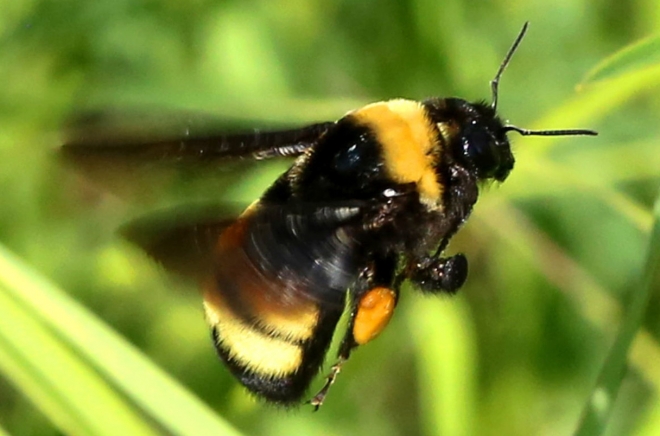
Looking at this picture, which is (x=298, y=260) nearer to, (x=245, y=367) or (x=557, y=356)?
(x=245, y=367)

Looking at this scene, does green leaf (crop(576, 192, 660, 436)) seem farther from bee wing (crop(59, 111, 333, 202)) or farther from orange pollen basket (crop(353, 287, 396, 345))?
bee wing (crop(59, 111, 333, 202))

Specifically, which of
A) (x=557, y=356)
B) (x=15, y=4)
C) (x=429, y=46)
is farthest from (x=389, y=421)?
(x=15, y=4)

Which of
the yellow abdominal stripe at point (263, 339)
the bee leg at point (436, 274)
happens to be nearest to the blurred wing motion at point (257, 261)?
the yellow abdominal stripe at point (263, 339)

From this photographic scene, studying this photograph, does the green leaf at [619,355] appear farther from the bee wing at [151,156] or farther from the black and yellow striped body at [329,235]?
the bee wing at [151,156]

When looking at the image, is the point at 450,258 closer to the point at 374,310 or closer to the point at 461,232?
the point at 374,310

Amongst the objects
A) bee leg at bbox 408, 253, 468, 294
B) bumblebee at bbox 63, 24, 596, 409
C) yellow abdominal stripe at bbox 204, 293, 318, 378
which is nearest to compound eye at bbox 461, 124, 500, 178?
bumblebee at bbox 63, 24, 596, 409

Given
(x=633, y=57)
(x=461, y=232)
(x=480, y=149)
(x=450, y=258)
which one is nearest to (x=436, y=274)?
(x=450, y=258)
